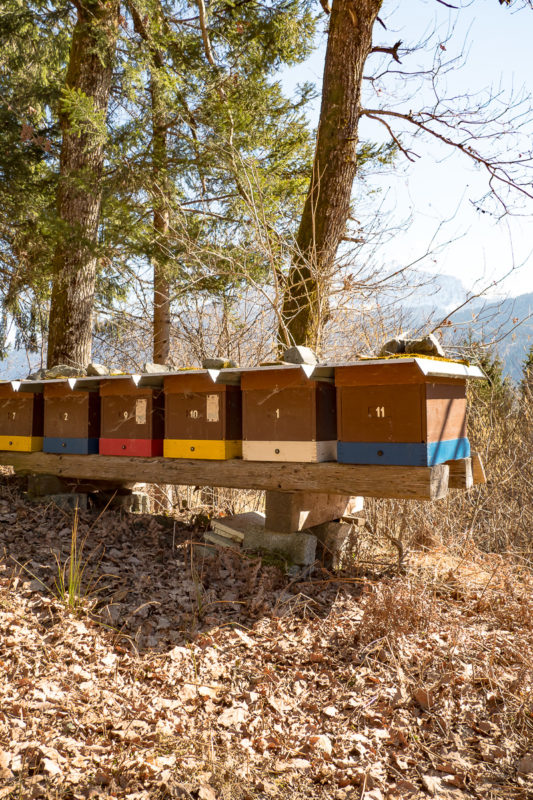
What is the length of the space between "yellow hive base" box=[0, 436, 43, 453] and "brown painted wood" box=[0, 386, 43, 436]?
0.14 ft

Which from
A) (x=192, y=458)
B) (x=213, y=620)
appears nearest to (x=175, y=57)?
(x=192, y=458)

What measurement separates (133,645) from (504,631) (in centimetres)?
234

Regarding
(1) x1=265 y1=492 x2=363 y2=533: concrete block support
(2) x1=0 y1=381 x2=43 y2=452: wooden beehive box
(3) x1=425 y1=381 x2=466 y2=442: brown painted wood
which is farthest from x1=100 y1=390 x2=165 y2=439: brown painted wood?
(3) x1=425 y1=381 x2=466 y2=442: brown painted wood

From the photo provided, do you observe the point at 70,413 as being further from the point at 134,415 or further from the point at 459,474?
the point at 459,474

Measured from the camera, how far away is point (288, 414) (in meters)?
4.02

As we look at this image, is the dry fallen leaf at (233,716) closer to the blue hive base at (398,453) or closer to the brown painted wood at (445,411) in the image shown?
the blue hive base at (398,453)

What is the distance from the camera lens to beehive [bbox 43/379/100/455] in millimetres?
5125

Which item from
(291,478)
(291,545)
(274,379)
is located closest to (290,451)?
(291,478)

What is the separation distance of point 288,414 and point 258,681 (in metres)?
1.75

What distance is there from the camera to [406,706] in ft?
9.40

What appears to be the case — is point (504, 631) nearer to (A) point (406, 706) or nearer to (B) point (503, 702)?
(B) point (503, 702)

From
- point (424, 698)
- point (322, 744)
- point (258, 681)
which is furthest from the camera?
point (258, 681)

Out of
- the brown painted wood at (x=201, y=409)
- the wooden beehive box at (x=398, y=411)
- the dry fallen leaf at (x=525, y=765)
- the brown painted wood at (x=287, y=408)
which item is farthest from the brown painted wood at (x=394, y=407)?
the dry fallen leaf at (x=525, y=765)

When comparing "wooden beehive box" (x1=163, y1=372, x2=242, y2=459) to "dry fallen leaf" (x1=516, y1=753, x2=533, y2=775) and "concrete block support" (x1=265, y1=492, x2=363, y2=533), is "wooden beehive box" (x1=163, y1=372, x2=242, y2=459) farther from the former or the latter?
"dry fallen leaf" (x1=516, y1=753, x2=533, y2=775)
